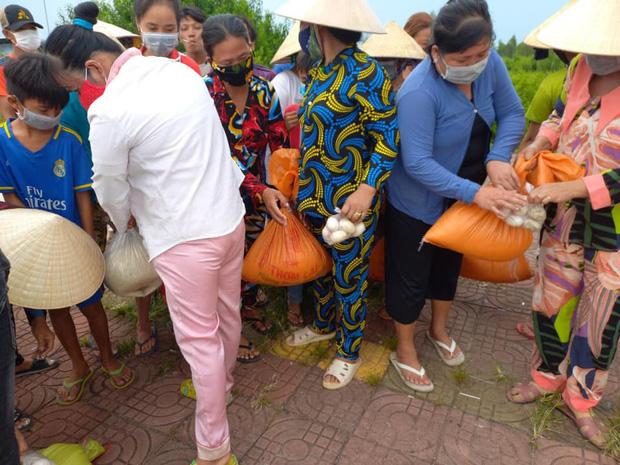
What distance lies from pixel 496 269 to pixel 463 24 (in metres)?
1.51

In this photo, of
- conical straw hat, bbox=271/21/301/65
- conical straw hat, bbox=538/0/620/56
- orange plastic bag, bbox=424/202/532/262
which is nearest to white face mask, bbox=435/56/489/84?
conical straw hat, bbox=538/0/620/56

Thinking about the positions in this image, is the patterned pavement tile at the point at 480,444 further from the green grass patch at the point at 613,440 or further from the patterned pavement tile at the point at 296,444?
the patterned pavement tile at the point at 296,444

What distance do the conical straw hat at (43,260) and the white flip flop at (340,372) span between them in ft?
4.55

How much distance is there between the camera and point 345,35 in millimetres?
2070

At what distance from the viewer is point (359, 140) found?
2199 millimetres

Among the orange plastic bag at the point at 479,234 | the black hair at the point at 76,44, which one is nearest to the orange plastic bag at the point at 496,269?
the orange plastic bag at the point at 479,234

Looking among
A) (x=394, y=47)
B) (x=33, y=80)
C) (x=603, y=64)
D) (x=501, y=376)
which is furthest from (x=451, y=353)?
(x=33, y=80)

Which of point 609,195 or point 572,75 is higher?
point 572,75

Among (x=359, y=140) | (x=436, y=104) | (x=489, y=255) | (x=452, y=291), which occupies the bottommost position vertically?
(x=452, y=291)

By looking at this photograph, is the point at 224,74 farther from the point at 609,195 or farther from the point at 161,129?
the point at 609,195

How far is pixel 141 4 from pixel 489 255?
7.45ft

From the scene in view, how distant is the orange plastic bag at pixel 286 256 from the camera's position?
2.36 metres

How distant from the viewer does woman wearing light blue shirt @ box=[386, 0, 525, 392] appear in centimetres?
198

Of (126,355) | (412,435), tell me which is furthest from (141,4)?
(412,435)
